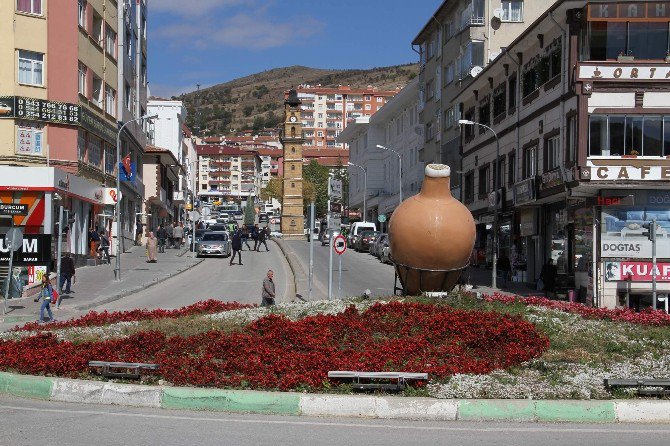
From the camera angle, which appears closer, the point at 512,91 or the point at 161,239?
the point at 512,91

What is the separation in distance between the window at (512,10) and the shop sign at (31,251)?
34.6 metres

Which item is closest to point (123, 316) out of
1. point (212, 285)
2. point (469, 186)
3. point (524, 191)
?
point (212, 285)

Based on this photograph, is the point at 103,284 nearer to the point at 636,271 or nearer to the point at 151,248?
the point at 151,248

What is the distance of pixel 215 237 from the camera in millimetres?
54000

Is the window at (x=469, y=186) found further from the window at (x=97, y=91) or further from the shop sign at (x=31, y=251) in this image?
the shop sign at (x=31, y=251)

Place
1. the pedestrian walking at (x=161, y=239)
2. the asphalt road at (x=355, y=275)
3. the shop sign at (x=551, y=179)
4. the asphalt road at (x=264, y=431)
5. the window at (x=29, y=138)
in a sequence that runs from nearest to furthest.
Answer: the asphalt road at (x=264, y=431) → the shop sign at (x=551, y=179) → the asphalt road at (x=355, y=275) → the window at (x=29, y=138) → the pedestrian walking at (x=161, y=239)

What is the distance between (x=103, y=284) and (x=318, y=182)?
106 m

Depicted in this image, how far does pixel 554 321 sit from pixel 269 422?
26.2ft

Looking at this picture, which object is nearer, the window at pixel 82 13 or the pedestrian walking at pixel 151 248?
the window at pixel 82 13

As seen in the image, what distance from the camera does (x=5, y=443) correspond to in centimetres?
906

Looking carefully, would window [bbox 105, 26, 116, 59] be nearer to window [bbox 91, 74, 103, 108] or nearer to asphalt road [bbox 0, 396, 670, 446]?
window [bbox 91, 74, 103, 108]

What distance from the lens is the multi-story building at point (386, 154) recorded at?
7531cm

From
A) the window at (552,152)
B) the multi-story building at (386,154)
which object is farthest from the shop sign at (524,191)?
the multi-story building at (386,154)

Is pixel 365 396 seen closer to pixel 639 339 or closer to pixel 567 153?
pixel 639 339
